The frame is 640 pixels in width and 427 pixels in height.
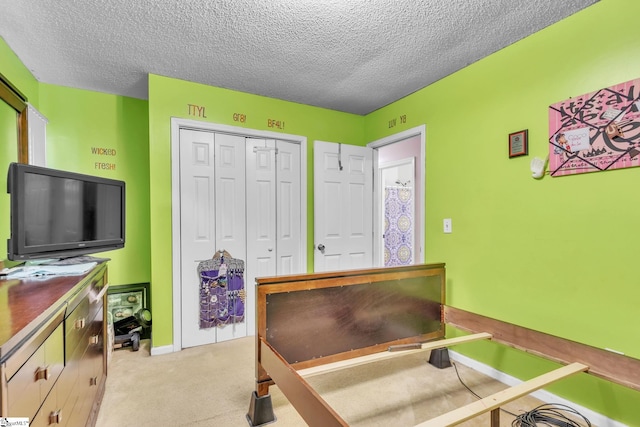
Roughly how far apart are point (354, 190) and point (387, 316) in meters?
1.87

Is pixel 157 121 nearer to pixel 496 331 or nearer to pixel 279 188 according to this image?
pixel 279 188

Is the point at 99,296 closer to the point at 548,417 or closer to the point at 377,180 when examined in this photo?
the point at 548,417

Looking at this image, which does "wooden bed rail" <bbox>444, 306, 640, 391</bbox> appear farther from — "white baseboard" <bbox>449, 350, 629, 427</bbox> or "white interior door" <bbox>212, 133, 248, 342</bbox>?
"white interior door" <bbox>212, 133, 248, 342</bbox>

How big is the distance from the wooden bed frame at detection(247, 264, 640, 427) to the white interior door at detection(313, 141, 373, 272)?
1.41 m

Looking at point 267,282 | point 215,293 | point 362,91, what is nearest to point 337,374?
point 267,282

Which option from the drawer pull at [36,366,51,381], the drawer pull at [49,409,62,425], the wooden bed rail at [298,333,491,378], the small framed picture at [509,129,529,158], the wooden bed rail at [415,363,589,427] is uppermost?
the small framed picture at [509,129,529,158]

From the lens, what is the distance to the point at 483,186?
2.49 meters

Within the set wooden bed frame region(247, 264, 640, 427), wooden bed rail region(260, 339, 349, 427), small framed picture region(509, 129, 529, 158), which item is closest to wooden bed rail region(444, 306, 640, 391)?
wooden bed frame region(247, 264, 640, 427)

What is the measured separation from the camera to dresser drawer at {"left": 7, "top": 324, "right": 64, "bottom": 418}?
0.80 m

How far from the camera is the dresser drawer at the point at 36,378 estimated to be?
798mm

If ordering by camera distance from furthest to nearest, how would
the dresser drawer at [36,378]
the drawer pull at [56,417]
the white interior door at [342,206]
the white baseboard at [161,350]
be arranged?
the white interior door at [342,206] < the white baseboard at [161,350] < the drawer pull at [56,417] < the dresser drawer at [36,378]

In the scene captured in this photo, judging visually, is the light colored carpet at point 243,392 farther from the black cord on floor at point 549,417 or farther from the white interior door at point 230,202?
the white interior door at point 230,202

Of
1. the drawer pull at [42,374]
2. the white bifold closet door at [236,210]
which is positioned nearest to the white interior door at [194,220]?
the white bifold closet door at [236,210]

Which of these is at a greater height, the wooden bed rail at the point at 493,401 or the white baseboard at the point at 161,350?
the wooden bed rail at the point at 493,401
